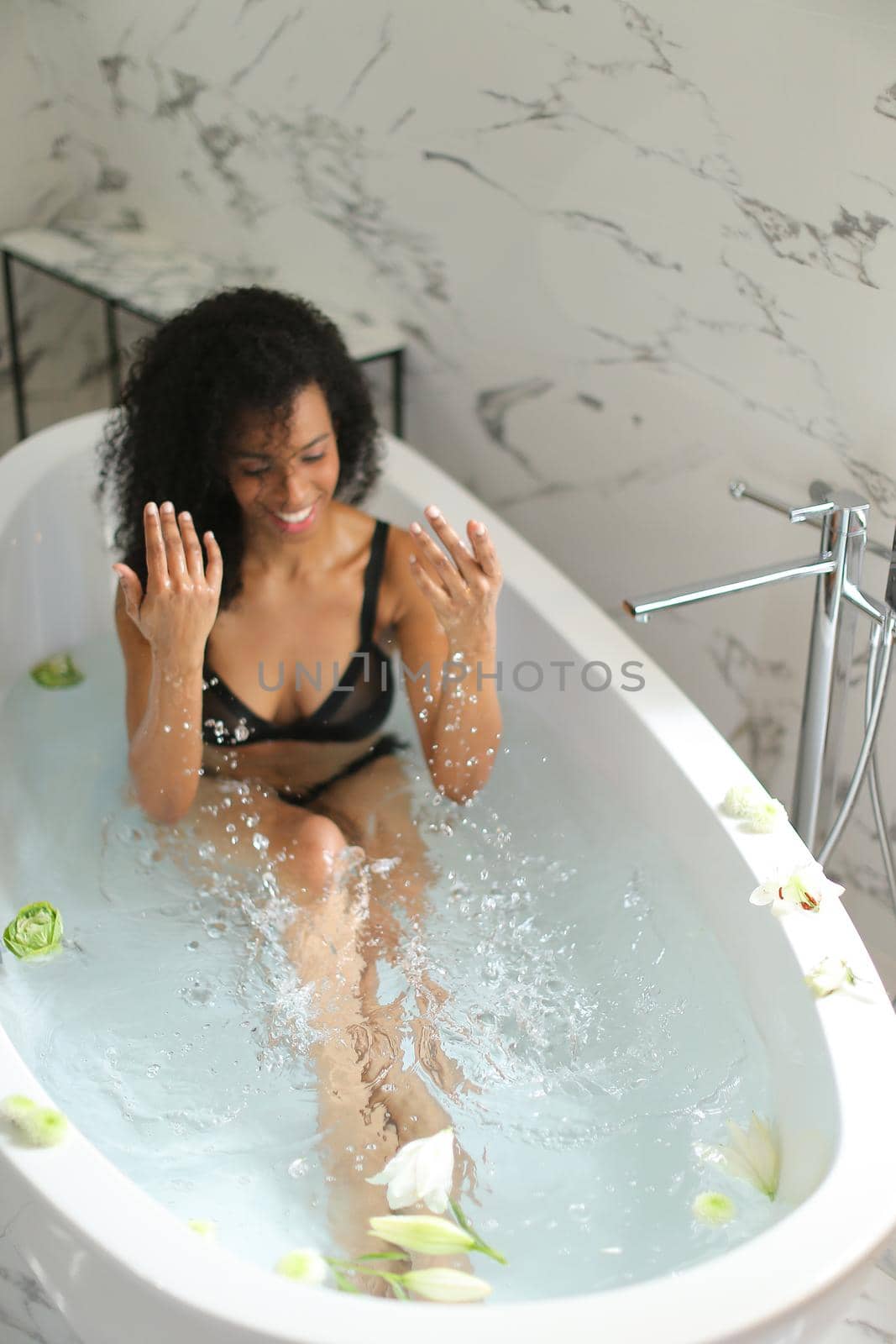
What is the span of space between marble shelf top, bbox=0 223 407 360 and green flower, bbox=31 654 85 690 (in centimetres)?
73

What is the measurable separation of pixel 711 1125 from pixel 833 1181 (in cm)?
25

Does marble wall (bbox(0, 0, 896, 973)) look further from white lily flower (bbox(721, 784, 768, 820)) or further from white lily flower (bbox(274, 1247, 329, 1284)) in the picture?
white lily flower (bbox(274, 1247, 329, 1284))

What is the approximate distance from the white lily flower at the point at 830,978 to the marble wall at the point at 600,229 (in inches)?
25.1

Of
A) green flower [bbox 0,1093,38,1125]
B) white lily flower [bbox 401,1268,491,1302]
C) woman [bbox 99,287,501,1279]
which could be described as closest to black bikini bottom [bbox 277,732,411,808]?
woman [bbox 99,287,501,1279]

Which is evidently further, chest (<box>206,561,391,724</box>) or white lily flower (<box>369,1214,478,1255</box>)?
chest (<box>206,561,391,724</box>)

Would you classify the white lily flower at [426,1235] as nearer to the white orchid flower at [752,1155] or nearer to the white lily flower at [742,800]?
the white orchid flower at [752,1155]

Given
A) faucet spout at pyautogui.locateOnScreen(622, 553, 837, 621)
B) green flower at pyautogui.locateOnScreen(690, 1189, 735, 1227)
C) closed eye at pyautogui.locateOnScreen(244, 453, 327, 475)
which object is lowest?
green flower at pyautogui.locateOnScreen(690, 1189, 735, 1227)

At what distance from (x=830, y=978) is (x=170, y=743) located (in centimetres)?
83

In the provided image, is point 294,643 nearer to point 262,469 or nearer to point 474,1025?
point 262,469

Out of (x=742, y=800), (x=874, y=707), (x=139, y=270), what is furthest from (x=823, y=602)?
(x=139, y=270)

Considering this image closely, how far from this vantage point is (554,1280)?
142 cm

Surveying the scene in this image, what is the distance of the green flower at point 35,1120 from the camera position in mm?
1354

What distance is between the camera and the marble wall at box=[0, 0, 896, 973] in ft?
6.38

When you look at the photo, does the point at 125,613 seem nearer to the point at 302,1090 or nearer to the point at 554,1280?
the point at 302,1090
